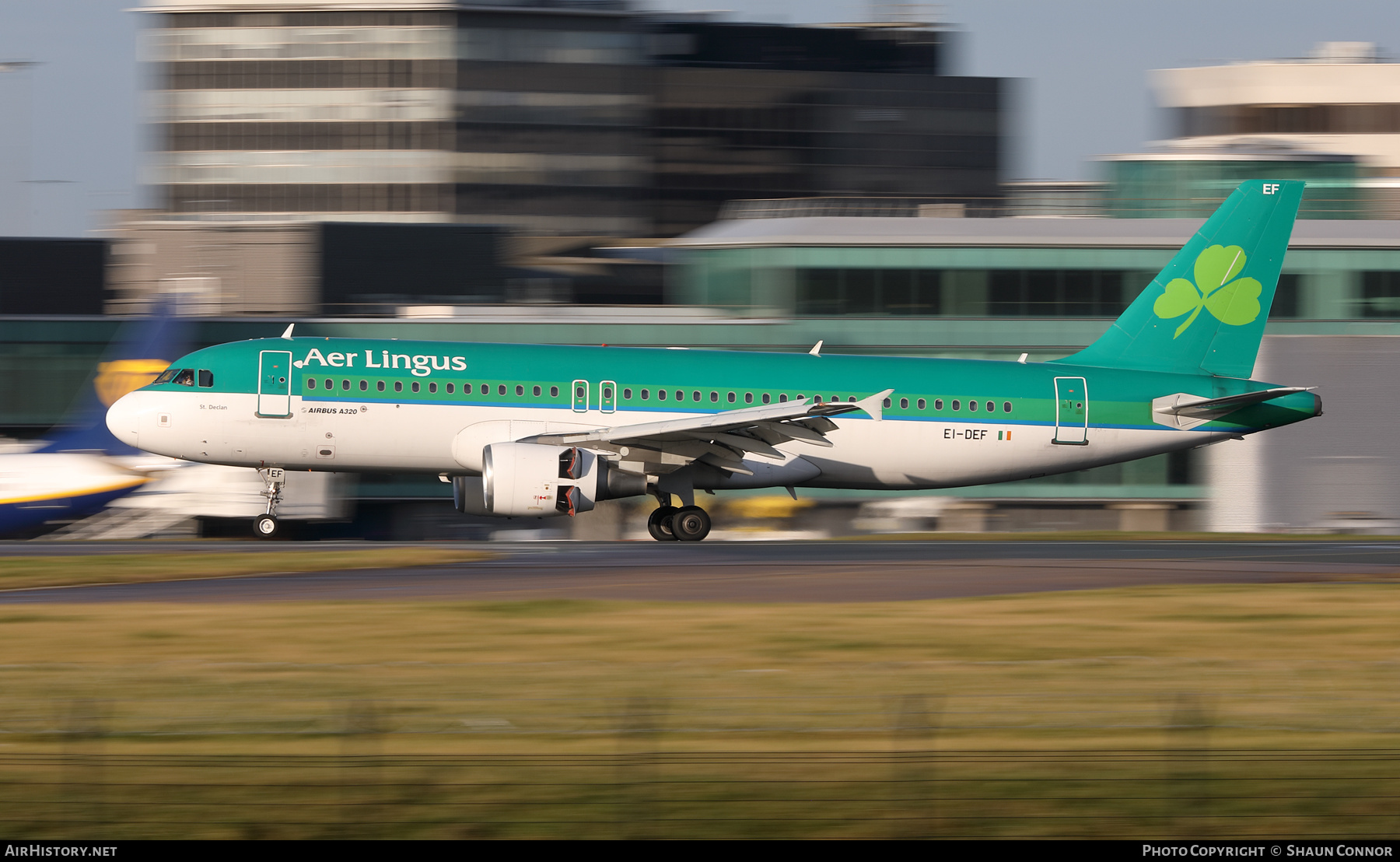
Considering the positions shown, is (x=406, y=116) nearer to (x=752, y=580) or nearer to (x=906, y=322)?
(x=906, y=322)

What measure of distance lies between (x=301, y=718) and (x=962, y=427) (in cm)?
2292

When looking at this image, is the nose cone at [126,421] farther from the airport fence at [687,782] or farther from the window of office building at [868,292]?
the window of office building at [868,292]

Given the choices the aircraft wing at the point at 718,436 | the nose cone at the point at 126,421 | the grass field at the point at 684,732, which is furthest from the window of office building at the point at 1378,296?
the nose cone at the point at 126,421

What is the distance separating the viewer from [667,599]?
810 inches

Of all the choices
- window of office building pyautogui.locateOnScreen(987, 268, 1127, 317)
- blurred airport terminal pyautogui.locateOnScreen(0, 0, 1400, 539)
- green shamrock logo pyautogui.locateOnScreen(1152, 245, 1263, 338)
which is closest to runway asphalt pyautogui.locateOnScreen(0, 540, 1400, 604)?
green shamrock logo pyautogui.locateOnScreen(1152, 245, 1263, 338)

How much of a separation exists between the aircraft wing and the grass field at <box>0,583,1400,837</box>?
1168cm

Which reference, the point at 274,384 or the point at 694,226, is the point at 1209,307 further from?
the point at 694,226

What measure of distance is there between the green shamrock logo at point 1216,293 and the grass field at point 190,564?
16814mm

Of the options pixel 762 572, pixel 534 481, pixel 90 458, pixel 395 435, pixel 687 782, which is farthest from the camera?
pixel 90 458

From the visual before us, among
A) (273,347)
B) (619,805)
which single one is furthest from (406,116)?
(619,805)

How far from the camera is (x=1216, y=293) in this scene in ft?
114

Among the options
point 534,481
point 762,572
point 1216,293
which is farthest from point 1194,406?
point 534,481

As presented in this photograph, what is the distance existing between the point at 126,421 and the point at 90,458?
434 inches

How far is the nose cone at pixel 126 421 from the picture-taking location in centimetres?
3003
